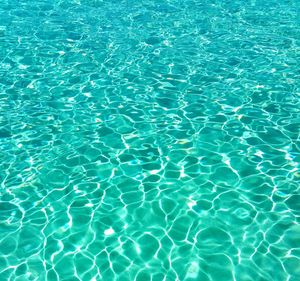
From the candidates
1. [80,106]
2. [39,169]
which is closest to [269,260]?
[39,169]

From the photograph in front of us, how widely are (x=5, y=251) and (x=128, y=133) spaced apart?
2644mm

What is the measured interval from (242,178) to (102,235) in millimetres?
2013

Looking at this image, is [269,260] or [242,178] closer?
[269,260]

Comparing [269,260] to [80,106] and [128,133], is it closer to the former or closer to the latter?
[128,133]

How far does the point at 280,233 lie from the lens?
5.06 m

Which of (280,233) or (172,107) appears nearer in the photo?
(280,233)

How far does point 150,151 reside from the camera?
6430 mm

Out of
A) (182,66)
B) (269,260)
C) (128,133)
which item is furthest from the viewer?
(182,66)

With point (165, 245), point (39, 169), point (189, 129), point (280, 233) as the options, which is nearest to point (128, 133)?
point (189, 129)

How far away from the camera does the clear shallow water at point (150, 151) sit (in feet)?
15.9

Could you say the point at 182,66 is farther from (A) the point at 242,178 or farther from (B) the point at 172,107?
(A) the point at 242,178

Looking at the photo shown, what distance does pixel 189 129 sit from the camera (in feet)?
22.6

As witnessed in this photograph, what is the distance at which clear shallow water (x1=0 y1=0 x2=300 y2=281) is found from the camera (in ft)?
15.9

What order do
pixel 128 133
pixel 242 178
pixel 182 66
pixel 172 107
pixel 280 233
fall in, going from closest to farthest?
pixel 280 233
pixel 242 178
pixel 128 133
pixel 172 107
pixel 182 66
